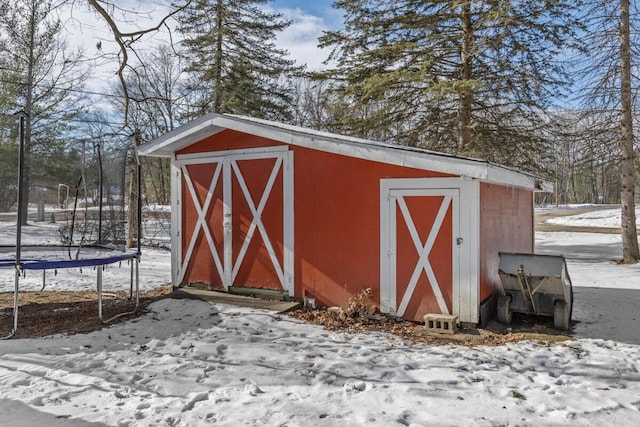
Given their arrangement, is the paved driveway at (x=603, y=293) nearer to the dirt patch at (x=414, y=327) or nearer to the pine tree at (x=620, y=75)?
the dirt patch at (x=414, y=327)

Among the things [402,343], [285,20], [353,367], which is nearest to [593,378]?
[402,343]

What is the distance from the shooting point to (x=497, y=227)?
20.4 ft

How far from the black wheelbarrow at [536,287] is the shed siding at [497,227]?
0.25 metres

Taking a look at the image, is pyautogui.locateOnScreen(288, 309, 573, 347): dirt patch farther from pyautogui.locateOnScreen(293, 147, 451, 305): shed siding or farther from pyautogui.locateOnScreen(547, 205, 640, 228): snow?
pyautogui.locateOnScreen(547, 205, 640, 228): snow

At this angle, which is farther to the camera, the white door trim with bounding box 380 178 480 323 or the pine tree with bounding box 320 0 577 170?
the pine tree with bounding box 320 0 577 170

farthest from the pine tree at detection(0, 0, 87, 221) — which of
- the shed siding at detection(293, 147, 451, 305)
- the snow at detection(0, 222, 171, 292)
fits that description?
the shed siding at detection(293, 147, 451, 305)

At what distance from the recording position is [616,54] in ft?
38.4

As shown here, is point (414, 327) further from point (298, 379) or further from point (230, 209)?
point (230, 209)

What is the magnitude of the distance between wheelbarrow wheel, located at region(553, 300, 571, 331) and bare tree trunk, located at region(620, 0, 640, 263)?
8.40 m

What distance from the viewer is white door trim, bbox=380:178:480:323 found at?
5.23 metres

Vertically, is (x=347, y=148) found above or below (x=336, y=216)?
above

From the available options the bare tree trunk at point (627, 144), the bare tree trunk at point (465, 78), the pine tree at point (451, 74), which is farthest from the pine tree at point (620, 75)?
the bare tree trunk at point (465, 78)

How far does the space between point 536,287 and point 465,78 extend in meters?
7.29

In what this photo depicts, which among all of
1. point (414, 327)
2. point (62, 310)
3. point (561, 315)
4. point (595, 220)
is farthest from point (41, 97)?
point (595, 220)
